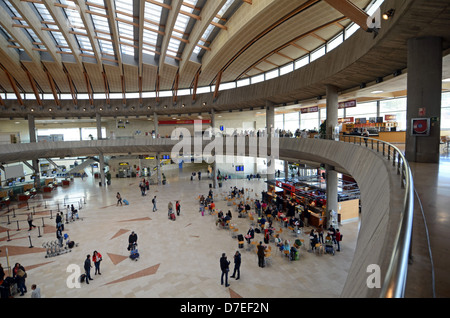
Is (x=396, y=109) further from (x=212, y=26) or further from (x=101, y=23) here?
(x=101, y=23)

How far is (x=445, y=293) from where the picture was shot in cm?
246

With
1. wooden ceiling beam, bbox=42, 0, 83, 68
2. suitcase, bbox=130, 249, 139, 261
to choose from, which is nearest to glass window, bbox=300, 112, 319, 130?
suitcase, bbox=130, 249, 139, 261

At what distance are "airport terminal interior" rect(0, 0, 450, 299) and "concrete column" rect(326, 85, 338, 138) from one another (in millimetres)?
121

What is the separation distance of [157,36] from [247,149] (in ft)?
40.5

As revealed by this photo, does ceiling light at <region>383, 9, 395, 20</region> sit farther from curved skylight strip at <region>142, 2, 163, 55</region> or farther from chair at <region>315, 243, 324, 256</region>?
curved skylight strip at <region>142, 2, 163, 55</region>

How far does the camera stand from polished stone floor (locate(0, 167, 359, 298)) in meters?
9.40

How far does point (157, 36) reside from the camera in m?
19.9

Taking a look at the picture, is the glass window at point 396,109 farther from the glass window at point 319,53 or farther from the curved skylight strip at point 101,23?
the curved skylight strip at point 101,23

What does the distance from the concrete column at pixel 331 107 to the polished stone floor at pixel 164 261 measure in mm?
6989

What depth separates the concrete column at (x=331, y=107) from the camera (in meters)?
15.8

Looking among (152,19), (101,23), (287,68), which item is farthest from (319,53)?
(101,23)

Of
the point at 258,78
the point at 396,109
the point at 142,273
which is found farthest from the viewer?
the point at 258,78

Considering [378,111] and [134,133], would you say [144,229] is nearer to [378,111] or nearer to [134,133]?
[378,111]

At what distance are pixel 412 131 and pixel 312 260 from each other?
7113mm
